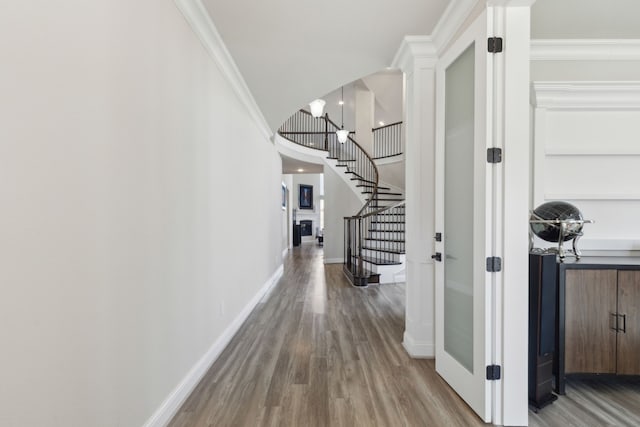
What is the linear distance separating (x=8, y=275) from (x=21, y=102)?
52cm

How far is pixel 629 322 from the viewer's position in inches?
84.1

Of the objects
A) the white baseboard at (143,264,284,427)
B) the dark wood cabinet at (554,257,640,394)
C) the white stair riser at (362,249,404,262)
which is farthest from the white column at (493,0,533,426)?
the white stair riser at (362,249,404,262)

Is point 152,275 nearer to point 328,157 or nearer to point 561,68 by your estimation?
point 561,68

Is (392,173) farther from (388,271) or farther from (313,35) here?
(313,35)

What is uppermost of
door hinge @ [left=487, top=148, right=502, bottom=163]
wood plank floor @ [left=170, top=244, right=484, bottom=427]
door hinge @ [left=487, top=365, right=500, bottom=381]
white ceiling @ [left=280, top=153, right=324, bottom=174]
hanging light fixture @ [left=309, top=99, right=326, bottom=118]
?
hanging light fixture @ [left=309, top=99, right=326, bottom=118]

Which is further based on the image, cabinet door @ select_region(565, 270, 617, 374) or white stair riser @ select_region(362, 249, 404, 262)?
white stair riser @ select_region(362, 249, 404, 262)

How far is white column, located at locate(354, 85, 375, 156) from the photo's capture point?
30.5ft

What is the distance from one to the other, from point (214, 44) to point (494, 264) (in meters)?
2.59

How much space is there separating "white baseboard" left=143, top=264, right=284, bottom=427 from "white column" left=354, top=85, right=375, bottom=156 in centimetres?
679

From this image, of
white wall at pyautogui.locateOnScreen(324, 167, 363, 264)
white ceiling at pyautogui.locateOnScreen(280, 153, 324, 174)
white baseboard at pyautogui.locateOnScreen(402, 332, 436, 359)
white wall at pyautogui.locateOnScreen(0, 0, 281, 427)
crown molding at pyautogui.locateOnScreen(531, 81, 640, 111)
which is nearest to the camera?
white wall at pyautogui.locateOnScreen(0, 0, 281, 427)

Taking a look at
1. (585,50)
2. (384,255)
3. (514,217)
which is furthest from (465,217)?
(384,255)

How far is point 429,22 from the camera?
2.46m

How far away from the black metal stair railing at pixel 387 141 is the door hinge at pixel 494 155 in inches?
289

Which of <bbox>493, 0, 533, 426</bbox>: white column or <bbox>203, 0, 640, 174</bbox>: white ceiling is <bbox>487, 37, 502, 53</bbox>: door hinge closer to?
<bbox>493, 0, 533, 426</bbox>: white column
